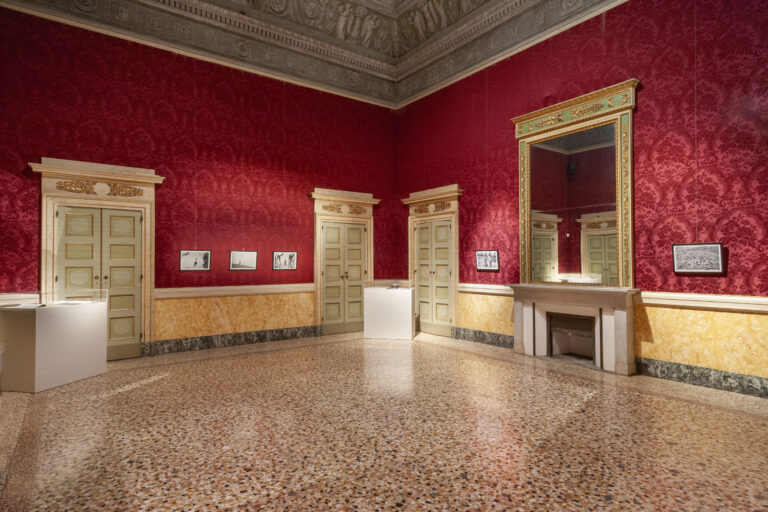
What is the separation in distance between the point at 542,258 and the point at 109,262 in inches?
284

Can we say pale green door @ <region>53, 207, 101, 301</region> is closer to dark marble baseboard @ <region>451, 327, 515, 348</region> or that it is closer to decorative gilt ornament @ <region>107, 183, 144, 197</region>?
decorative gilt ornament @ <region>107, 183, 144, 197</region>

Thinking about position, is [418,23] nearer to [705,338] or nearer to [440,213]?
[440,213]

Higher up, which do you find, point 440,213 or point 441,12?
point 441,12

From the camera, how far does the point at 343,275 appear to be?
9.45 m

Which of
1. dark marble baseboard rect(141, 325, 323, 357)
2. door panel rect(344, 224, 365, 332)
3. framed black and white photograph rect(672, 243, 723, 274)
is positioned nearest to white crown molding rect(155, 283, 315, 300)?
dark marble baseboard rect(141, 325, 323, 357)

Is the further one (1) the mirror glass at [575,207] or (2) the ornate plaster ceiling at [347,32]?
(2) the ornate plaster ceiling at [347,32]

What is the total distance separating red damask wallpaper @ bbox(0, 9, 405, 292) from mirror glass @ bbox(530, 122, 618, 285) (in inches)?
147

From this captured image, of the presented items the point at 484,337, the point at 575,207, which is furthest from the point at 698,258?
the point at 484,337

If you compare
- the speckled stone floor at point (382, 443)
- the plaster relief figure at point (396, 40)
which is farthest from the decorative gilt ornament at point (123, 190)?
the plaster relief figure at point (396, 40)

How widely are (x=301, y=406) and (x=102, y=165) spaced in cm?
533

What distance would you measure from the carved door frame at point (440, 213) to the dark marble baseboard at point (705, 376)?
3585 mm

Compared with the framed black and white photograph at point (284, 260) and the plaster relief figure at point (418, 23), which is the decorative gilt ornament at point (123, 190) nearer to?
the framed black and white photograph at point (284, 260)

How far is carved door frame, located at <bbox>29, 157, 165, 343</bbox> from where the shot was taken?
6.35 m

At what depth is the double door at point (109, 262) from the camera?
6.52 meters
